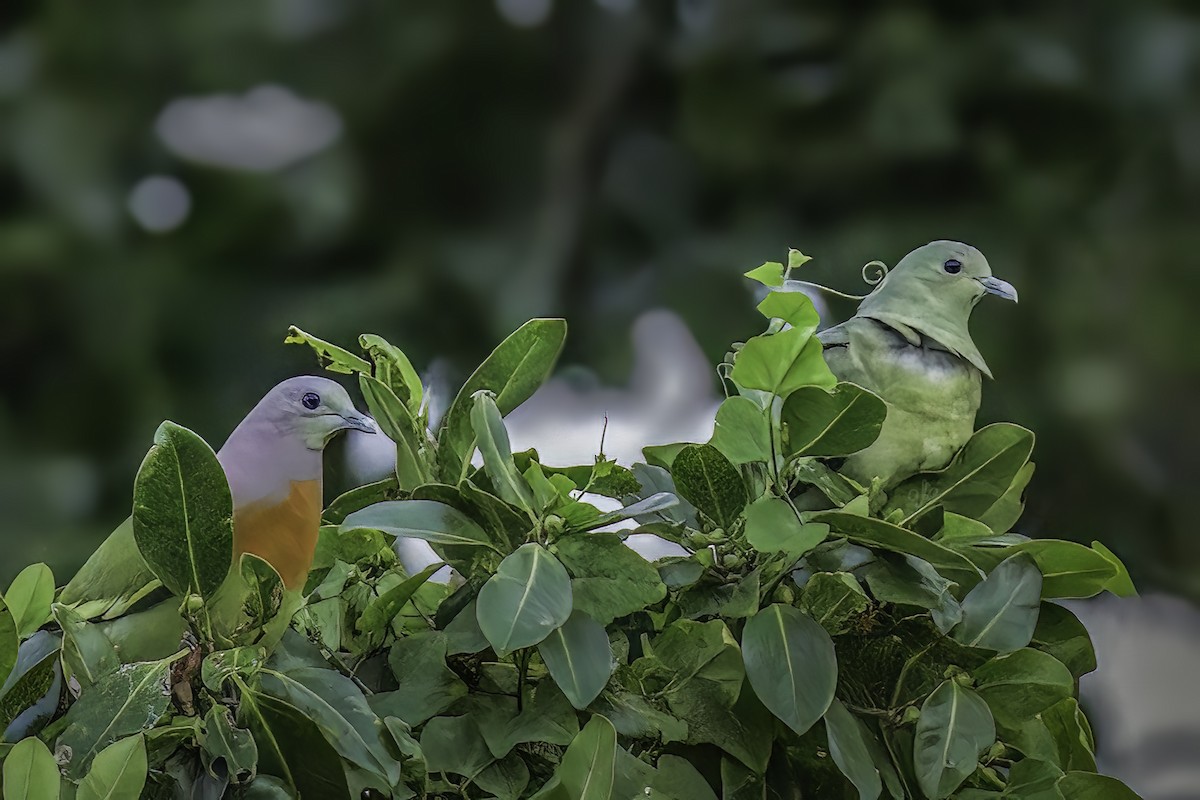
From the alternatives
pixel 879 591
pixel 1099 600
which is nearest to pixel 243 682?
pixel 879 591

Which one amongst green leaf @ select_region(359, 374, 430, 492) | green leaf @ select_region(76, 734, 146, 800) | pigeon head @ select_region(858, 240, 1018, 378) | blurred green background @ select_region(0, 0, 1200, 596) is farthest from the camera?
blurred green background @ select_region(0, 0, 1200, 596)

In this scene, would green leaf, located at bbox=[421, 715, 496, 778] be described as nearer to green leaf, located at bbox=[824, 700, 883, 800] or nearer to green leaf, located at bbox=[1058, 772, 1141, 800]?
green leaf, located at bbox=[824, 700, 883, 800]

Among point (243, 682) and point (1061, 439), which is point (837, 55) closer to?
point (1061, 439)

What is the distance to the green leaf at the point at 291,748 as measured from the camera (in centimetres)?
29

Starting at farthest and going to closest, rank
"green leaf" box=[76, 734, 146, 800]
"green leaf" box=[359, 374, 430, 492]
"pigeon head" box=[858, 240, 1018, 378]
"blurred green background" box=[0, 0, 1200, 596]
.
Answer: "blurred green background" box=[0, 0, 1200, 596]
"pigeon head" box=[858, 240, 1018, 378]
"green leaf" box=[359, 374, 430, 492]
"green leaf" box=[76, 734, 146, 800]

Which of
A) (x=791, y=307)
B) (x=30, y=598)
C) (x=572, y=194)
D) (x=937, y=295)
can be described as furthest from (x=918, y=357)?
(x=572, y=194)

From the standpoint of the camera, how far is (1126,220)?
162 centimetres

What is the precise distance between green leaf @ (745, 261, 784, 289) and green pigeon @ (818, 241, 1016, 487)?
0.28ft

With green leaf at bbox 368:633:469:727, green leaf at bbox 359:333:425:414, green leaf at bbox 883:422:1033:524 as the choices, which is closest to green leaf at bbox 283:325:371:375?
green leaf at bbox 359:333:425:414

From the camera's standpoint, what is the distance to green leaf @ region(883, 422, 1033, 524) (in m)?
0.44

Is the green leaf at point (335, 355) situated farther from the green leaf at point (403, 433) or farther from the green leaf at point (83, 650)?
the green leaf at point (83, 650)

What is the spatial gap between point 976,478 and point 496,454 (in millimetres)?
222

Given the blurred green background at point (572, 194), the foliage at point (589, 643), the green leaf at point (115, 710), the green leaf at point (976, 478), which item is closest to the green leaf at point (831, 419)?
the foliage at point (589, 643)

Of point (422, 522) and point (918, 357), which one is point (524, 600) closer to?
point (422, 522)
